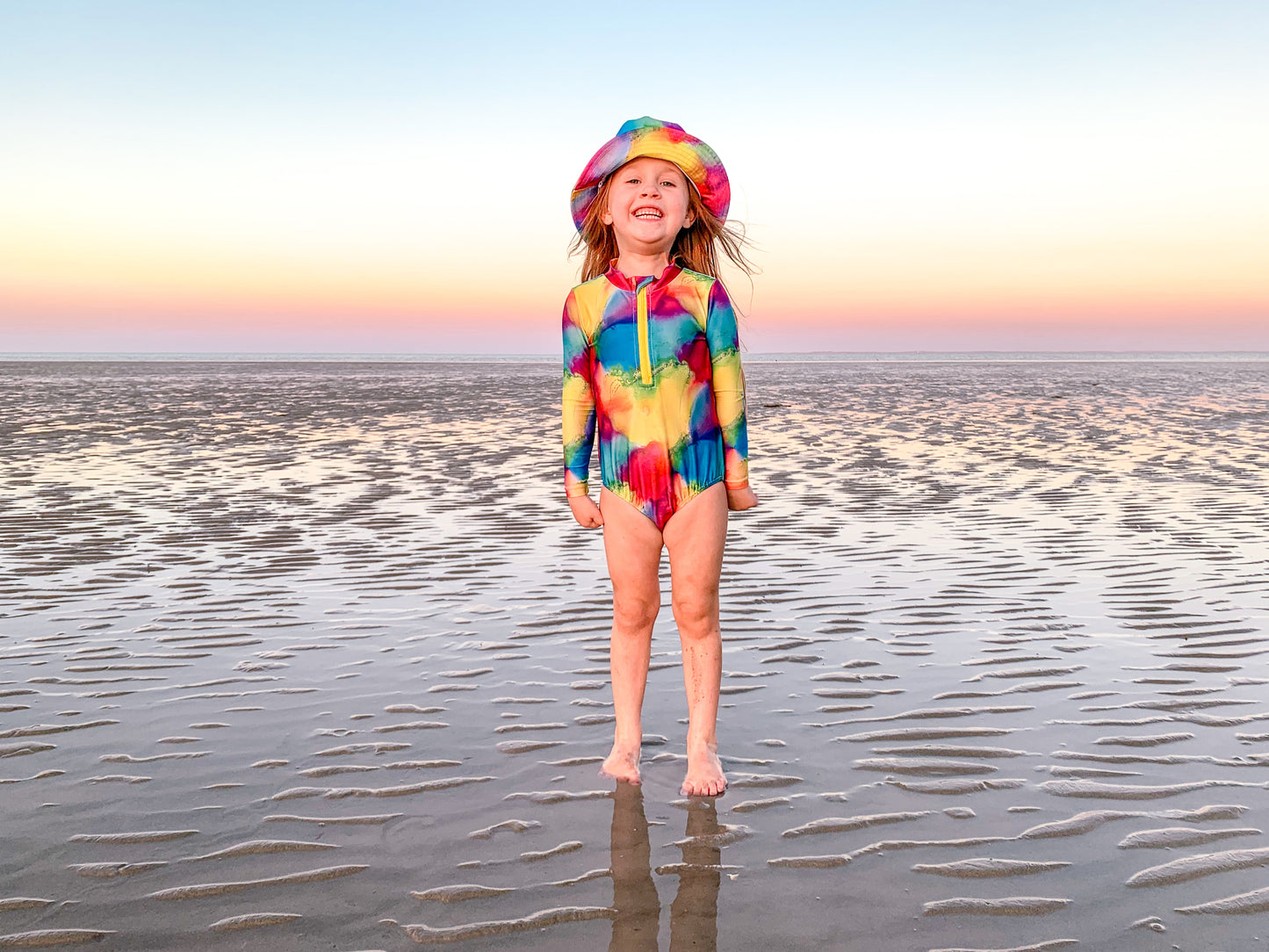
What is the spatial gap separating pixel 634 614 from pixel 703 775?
0.62m

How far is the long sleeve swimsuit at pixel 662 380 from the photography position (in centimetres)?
357

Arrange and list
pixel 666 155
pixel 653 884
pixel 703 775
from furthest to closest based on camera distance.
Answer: pixel 666 155 → pixel 703 775 → pixel 653 884

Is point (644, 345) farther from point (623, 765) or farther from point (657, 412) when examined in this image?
point (623, 765)

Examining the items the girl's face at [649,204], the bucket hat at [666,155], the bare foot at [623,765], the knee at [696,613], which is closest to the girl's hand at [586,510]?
the knee at [696,613]

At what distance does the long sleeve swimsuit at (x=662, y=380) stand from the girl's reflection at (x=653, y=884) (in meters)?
1.00

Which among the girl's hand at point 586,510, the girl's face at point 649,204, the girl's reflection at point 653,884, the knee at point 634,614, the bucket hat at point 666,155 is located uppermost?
the bucket hat at point 666,155

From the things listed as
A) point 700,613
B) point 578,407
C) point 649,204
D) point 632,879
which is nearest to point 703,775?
point 700,613

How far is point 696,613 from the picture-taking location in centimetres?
367

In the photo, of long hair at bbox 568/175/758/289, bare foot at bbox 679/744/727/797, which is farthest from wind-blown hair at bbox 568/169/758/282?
bare foot at bbox 679/744/727/797

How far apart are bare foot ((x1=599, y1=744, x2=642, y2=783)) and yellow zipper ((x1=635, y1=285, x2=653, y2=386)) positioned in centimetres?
133

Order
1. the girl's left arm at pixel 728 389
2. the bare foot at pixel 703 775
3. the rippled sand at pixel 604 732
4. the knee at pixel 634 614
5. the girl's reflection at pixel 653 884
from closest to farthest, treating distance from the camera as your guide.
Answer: the girl's reflection at pixel 653 884 < the rippled sand at pixel 604 732 < the bare foot at pixel 703 775 < the girl's left arm at pixel 728 389 < the knee at pixel 634 614

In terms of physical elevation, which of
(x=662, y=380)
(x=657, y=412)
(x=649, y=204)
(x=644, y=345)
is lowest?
(x=657, y=412)

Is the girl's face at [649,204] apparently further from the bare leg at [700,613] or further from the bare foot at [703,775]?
the bare foot at [703,775]

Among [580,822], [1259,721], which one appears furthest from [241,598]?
[1259,721]
